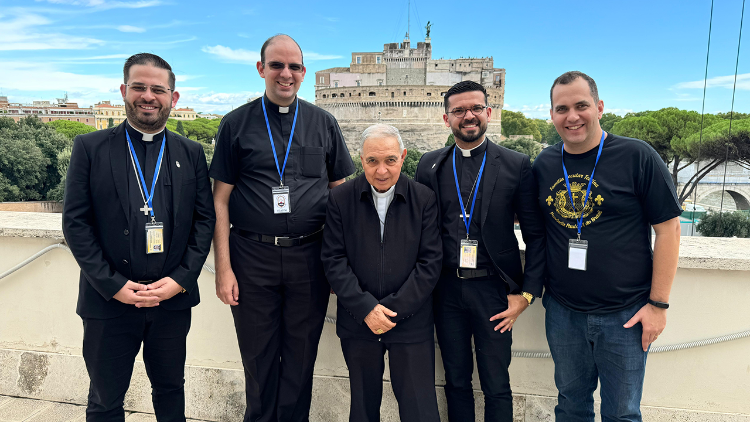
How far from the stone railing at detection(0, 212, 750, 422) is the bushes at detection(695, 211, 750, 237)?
49.1ft

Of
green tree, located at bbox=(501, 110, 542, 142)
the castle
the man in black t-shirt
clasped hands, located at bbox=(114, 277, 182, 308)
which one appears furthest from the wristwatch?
green tree, located at bbox=(501, 110, 542, 142)

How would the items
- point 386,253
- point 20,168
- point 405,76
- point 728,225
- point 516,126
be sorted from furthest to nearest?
point 516,126 → point 405,76 → point 20,168 → point 728,225 → point 386,253

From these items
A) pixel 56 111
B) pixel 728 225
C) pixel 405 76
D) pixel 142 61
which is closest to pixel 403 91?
pixel 405 76

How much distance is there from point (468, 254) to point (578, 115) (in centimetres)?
53

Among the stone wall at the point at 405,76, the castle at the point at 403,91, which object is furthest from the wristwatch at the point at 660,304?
the stone wall at the point at 405,76

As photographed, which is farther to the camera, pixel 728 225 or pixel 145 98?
pixel 728 225

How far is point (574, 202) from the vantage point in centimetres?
140

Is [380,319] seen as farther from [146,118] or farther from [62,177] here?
[62,177]

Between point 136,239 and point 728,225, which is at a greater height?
point 136,239

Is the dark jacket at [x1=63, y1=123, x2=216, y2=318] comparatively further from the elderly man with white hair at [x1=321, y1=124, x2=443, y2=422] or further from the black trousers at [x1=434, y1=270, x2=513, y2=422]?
the black trousers at [x1=434, y1=270, x2=513, y2=422]

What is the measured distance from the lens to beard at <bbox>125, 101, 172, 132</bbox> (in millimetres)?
1412

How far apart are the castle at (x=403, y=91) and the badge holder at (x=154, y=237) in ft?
102

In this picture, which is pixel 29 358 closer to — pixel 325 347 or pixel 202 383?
pixel 202 383

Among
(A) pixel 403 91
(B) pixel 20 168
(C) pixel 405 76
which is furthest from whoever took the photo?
(C) pixel 405 76
